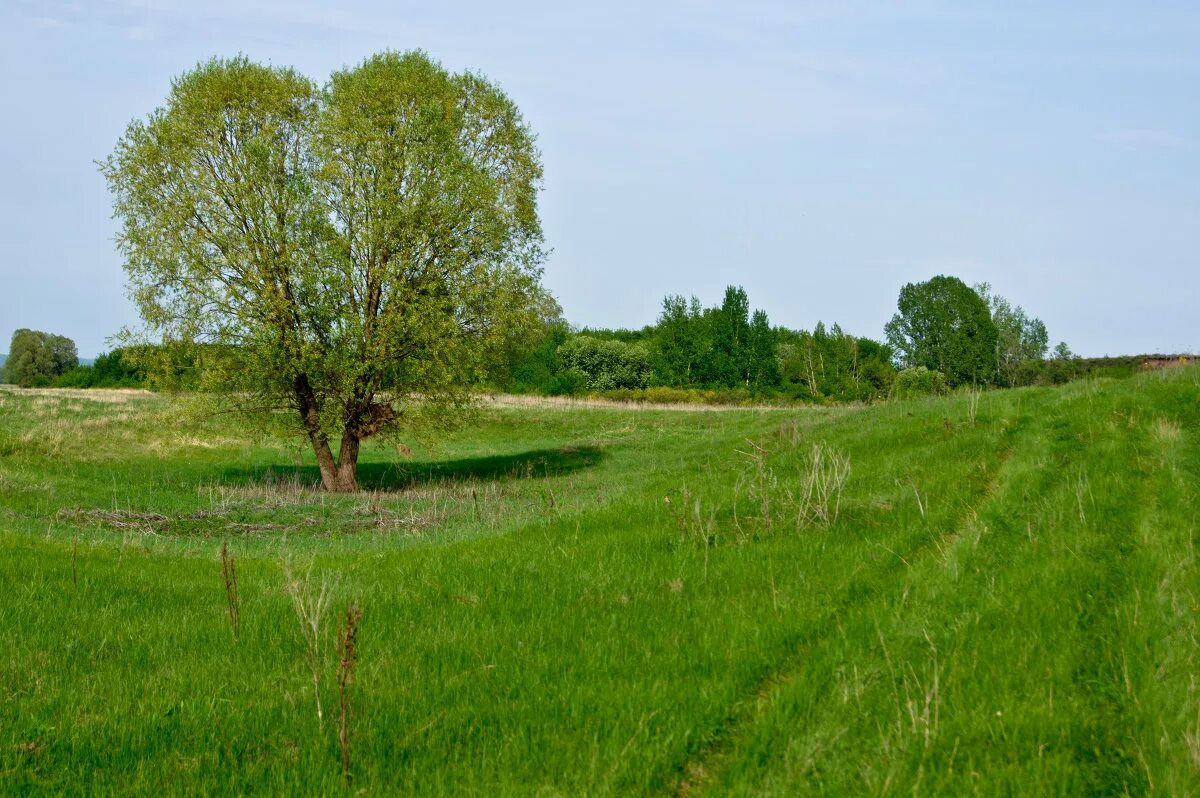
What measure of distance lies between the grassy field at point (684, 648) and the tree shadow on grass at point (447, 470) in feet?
58.9

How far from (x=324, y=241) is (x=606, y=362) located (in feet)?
229

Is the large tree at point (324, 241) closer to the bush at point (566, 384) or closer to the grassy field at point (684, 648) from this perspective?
the grassy field at point (684, 648)

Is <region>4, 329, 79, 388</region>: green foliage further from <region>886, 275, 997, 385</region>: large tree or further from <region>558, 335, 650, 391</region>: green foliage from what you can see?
<region>886, 275, 997, 385</region>: large tree

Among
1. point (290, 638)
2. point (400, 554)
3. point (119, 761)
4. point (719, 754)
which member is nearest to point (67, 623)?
point (290, 638)

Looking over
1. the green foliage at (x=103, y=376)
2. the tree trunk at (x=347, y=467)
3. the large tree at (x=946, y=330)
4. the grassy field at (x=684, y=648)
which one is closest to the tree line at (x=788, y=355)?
the large tree at (x=946, y=330)

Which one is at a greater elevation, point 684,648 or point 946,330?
point 946,330

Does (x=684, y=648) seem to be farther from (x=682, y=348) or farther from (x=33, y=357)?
(x=33, y=357)

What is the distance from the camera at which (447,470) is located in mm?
39094

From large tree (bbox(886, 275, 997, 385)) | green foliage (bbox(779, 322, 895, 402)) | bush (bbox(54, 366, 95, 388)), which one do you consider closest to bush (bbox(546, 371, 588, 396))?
green foliage (bbox(779, 322, 895, 402))

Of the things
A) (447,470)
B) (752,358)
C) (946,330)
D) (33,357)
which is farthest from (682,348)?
(33,357)

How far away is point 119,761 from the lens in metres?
6.21

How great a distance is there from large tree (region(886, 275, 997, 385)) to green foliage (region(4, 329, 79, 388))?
92449mm

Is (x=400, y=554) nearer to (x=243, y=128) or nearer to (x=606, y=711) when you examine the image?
(x=606, y=711)

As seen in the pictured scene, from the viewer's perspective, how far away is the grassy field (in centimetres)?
595
